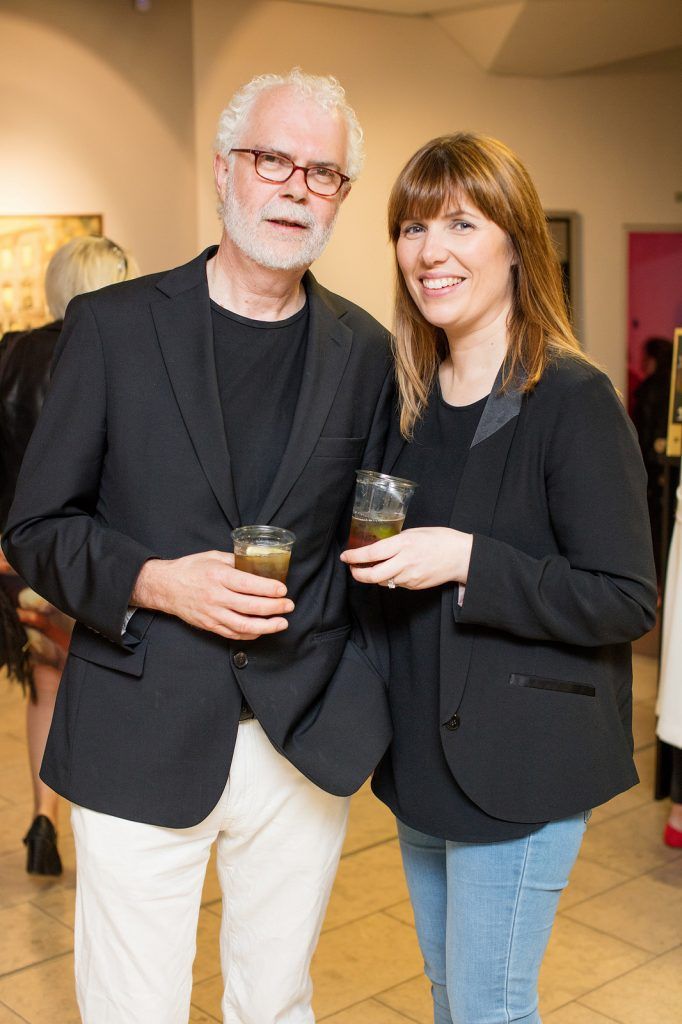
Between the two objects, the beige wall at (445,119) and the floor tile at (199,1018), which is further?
the beige wall at (445,119)

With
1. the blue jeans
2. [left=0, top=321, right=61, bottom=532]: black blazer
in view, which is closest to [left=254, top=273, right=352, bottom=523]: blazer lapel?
the blue jeans

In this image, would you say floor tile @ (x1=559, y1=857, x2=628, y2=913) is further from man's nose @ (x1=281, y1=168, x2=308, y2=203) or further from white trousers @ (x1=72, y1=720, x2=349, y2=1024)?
man's nose @ (x1=281, y1=168, x2=308, y2=203)

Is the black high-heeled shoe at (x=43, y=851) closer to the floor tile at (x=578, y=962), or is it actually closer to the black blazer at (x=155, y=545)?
the floor tile at (x=578, y=962)

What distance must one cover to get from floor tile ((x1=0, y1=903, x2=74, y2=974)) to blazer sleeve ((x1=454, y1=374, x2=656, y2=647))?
2.02 metres

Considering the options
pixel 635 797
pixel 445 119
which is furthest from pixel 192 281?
pixel 445 119

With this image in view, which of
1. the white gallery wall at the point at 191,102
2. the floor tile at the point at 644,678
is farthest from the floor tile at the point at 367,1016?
the white gallery wall at the point at 191,102

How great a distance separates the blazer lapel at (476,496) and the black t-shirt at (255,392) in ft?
1.09

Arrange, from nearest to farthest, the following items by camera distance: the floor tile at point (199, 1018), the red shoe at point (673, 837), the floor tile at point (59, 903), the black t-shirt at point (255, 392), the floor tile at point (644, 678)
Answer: the black t-shirt at point (255, 392) < the floor tile at point (199, 1018) < the floor tile at point (59, 903) < the red shoe at point (673, 837) < the floor tile at point (644, 678)

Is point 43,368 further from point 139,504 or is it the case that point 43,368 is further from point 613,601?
point 613,601

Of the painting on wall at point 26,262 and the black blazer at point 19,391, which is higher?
the painting on wall at point 26,262

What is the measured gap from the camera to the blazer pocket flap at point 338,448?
2.04 m

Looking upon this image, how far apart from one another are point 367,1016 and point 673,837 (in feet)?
4.96

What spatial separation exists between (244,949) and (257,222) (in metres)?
1.30

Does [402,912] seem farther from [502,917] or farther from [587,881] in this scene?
[502,917]
